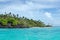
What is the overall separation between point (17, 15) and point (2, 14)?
19.9 ft

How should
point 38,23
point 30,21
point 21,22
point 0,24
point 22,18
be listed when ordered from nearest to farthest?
point 0,24 → point 21,22 → point 22,18 → point 30,21 → point 38,23

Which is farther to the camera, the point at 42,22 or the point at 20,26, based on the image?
the point at 42,22

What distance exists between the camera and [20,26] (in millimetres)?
71000

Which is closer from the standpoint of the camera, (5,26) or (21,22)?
(5,26)

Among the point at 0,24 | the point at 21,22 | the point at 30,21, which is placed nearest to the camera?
the point at 0,24

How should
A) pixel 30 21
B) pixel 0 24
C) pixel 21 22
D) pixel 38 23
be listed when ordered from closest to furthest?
pixel 0 24 → pixel 21 22 → pixel 30 21 → pixel 38 23

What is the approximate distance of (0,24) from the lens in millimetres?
64875

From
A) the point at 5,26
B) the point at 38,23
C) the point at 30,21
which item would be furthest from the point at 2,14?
the point at 38,23

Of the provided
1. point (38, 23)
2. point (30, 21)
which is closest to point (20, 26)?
point (30, 21)

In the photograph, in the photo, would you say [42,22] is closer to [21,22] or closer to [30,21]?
[30,21]

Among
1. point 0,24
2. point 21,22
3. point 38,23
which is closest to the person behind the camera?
point 0,24

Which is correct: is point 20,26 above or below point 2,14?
below

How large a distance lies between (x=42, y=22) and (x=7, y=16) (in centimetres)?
2489

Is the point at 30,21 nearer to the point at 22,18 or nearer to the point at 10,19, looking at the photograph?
the point at 22,18
